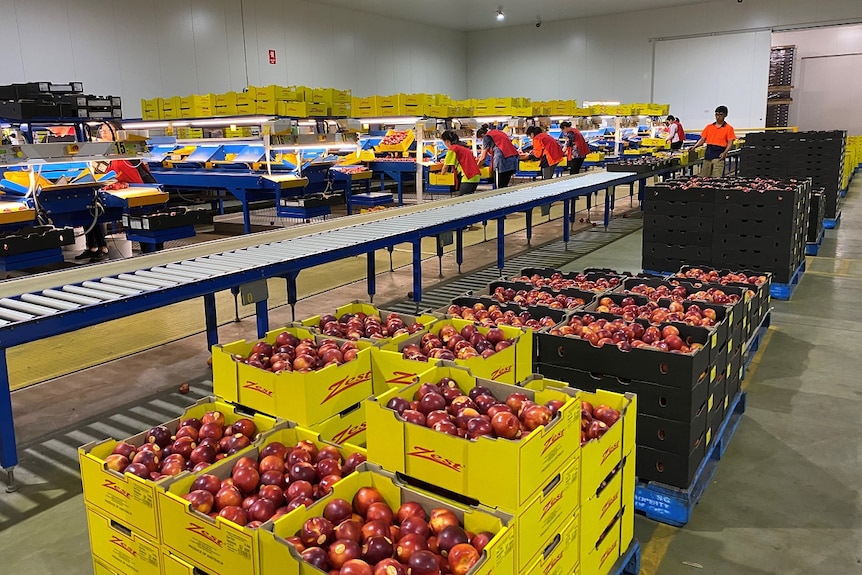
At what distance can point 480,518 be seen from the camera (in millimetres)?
1628

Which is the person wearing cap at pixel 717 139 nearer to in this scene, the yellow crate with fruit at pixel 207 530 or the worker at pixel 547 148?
the worker at pixel 547 148

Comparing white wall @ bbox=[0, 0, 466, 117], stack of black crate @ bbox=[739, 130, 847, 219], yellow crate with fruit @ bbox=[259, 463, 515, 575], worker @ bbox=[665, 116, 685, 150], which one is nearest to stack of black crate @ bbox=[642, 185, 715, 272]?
stack of black crate @ bbox=[739, 130, 847, 219]

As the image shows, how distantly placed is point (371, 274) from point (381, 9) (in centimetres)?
1443

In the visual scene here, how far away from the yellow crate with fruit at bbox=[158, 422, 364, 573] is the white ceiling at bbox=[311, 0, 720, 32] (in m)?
17.0

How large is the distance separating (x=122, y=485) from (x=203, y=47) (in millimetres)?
14236

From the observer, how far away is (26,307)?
3055 millimetres

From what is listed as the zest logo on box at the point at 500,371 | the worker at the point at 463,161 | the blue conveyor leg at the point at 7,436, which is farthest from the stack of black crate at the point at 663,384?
the worker at the point at 463,161

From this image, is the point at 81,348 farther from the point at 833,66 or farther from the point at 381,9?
the point at 833,66

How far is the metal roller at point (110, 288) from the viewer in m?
3.27

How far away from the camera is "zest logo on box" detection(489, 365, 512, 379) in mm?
2621

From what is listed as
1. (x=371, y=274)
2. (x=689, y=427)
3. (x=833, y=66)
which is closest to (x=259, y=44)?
(x=371, y=274)

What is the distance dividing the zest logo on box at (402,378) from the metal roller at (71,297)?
1.49m

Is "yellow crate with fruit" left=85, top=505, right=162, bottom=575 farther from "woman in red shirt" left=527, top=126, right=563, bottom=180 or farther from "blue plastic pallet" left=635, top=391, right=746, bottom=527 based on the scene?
"woman in red shirt" left=527, top=126, right=563, bottom=180

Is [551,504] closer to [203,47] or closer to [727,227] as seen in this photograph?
[727,227]
